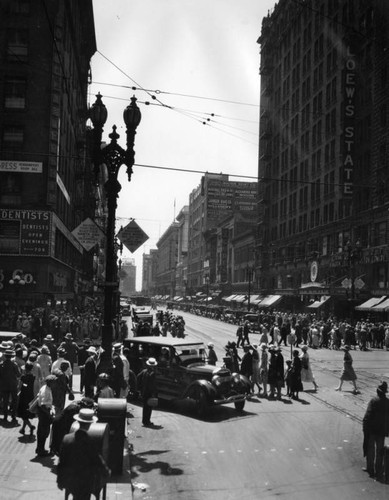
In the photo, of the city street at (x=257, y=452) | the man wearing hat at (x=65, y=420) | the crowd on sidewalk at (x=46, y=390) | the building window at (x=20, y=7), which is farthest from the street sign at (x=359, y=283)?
the man wearing hat at (x=65, y=420)

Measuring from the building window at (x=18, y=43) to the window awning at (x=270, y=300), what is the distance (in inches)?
1562

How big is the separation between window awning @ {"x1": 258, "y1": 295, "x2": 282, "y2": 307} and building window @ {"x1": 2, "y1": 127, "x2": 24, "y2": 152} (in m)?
37.4

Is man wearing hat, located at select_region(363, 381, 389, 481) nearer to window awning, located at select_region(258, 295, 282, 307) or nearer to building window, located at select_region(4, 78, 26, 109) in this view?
building window, located at select_region(4, 78, 26, 109)

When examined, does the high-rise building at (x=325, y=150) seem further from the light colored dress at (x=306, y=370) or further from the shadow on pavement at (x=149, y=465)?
the shadow on pavement at (x=149, y=465)

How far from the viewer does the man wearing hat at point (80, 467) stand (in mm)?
7141

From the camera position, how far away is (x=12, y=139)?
3931cm

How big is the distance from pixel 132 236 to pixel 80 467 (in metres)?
10.8

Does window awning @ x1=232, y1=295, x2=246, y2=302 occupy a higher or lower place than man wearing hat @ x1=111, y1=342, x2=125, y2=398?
higher

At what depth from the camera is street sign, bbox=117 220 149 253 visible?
1730cm

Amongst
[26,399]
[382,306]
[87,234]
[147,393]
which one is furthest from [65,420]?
[382,306]

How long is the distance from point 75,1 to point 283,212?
119ft

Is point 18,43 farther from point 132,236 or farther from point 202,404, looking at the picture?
point 202,404

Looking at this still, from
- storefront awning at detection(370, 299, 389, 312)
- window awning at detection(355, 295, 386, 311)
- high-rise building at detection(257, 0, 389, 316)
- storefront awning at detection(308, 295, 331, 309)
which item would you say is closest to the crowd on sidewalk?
high-rise building at detection(257, 0, 389, 316)

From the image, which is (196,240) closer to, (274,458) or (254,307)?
(254,307)
